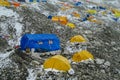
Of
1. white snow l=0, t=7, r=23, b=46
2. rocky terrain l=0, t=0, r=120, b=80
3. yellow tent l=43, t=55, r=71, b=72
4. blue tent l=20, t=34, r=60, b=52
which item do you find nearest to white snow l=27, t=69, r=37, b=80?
rocky terrain l=0, t=0, r=120, b=80

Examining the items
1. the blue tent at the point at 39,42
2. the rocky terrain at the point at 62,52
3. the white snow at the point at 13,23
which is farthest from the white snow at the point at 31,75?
the white snow at the point at 13,23

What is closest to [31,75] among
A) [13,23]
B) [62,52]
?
[62,52]

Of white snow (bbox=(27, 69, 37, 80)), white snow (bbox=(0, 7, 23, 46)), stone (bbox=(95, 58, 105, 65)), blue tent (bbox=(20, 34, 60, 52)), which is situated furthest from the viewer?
white snow (bbox=(0, 7, 23, 46))

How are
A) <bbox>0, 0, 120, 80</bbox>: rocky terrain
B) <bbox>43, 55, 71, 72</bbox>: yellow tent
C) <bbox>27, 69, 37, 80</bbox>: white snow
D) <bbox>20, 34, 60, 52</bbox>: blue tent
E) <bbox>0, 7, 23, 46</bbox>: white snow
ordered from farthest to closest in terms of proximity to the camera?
<bbox>0, 7, 23, 46</bbox>: white snow < <bbox>20, 34, 60, 52</bbox>: blue tent < <bbox>43, 55, 71, 72</bbox>: yellow tent < <bbox>0, 0, 120, 80</bbox>: rocky terrain < <bbox>27, 69, 37, 80</bbox>: white snow

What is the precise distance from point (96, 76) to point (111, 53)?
19.8 feet

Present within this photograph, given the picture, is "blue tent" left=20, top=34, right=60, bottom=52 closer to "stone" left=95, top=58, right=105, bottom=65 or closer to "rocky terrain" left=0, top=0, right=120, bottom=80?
"rocky terrain" left=0, top=0, right=120, bottom=80

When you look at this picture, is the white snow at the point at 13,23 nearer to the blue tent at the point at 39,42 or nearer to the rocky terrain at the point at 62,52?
the rocky terrain at the point at 62,52

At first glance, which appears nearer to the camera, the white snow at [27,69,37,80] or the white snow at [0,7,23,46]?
the white snow at [27,69,37,80]

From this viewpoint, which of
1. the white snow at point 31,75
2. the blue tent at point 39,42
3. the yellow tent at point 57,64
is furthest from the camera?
the blue tent at point 39,42

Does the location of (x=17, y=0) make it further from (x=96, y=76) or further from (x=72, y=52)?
(x=96, y=76)

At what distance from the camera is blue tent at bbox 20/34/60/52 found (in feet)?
57.9

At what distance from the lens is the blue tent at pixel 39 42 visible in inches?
695

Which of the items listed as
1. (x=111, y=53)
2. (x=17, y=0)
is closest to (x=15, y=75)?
(x=111, y=53)

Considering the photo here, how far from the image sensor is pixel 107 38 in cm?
2512
